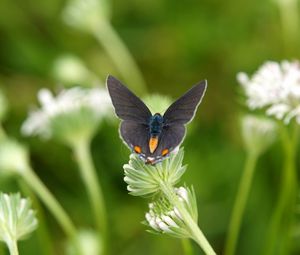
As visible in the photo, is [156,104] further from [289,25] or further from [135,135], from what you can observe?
[289,25]

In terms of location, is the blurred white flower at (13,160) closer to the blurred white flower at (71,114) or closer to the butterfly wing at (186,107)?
the blurred white flower at (71,114)

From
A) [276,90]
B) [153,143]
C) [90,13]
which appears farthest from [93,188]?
[90,13]

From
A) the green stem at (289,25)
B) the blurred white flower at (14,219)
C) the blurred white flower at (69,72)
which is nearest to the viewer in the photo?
the blurred white flower at (14,219)

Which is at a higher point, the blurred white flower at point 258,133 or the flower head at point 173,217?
the blurred white flower at point 258,133

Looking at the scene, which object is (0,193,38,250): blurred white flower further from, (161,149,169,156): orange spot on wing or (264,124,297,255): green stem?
(264,124,297,255): green stem


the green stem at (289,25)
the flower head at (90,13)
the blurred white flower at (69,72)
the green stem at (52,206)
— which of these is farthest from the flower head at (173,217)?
the green stem at (289,25)

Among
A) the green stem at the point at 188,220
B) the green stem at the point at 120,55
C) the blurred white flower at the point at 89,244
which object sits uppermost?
the green stem at the point at 120,55

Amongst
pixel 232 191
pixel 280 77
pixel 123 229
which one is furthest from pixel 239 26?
pixel 280 77
